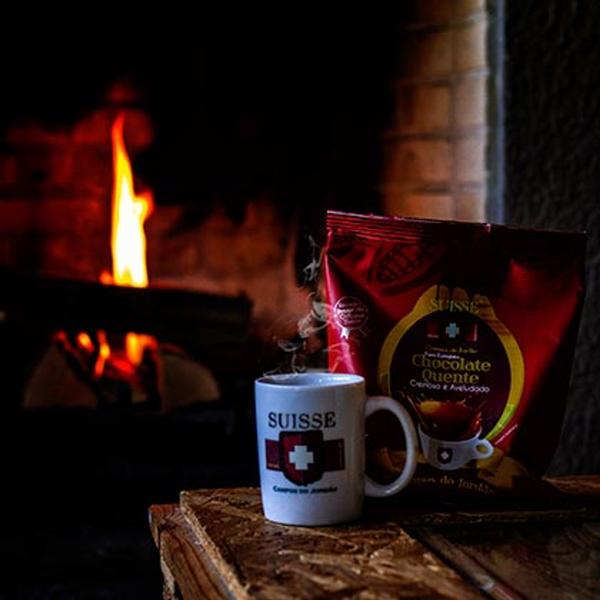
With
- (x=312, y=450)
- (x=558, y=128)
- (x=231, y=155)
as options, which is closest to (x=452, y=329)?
(x=312, y=450)

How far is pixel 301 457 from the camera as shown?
882mm

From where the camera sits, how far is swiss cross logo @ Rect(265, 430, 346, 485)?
88 centimetres

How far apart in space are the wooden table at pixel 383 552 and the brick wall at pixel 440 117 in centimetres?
84

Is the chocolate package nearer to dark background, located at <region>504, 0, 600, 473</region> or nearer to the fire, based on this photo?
dark background, located at <region>504, 0, 600, 473</region>

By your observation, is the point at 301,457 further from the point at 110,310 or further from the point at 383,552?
the point at 110,310

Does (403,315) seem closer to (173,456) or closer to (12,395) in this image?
(173,456)

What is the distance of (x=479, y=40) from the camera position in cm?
174

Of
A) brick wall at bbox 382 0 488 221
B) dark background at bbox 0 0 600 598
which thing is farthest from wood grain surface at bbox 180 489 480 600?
brick wall at bbox 382 0 488 221

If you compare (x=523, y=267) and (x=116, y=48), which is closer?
(x=523, y=267)

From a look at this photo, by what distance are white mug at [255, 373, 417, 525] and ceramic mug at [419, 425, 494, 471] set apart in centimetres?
7

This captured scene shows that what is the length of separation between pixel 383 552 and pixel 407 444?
112 millimetres

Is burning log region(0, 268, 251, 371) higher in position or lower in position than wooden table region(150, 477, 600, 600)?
higher

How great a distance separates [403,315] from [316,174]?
1094mm

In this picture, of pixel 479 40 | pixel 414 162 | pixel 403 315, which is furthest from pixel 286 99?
pixel 403 315
